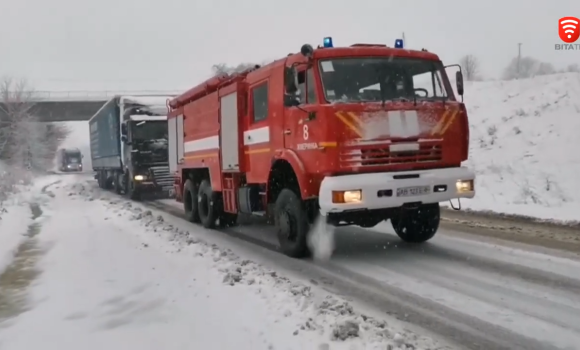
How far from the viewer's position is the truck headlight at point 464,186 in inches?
305

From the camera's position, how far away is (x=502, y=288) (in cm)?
616

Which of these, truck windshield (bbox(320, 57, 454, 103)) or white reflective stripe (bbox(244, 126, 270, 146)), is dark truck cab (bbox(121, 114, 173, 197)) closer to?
white reflective stripe (bbox(244, 126, 270, 146))

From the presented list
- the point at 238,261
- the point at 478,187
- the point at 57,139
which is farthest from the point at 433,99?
the point at 57,139

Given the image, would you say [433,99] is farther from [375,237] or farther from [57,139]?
[57,139]

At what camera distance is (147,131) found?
66.9ft

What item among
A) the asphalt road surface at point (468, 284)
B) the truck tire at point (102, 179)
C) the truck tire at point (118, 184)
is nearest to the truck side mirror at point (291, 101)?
the asphalt road surface at point (468, 284)

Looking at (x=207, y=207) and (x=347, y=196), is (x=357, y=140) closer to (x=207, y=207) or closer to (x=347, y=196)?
(x=347, y=196)

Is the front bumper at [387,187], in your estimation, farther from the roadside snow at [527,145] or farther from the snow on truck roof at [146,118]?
the snow on truck roof at [146,118]

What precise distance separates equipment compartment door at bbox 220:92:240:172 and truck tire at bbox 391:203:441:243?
296cm

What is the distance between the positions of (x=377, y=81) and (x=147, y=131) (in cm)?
1416

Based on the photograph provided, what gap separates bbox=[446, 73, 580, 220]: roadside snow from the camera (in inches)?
537

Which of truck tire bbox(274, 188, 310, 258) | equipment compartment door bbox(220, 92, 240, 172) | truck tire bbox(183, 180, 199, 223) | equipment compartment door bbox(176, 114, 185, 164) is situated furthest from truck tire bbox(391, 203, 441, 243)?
equipment compartment door bbox(176, 114, 185, 164)

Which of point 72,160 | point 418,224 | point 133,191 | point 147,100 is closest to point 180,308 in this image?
point 418,224

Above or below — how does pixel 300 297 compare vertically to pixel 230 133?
below
